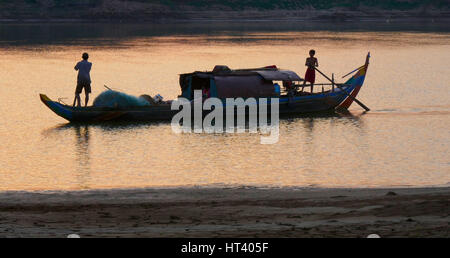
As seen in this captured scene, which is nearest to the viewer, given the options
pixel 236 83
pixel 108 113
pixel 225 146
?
pixel 225 146

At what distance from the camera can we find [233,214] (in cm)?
1366

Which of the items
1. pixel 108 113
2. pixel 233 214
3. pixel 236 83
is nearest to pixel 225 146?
pixel 236 83

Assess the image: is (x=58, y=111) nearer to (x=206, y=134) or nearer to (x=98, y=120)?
(x=98, y=120)

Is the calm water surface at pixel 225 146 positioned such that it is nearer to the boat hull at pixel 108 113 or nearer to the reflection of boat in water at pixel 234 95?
the boat hull at pixel 108 113

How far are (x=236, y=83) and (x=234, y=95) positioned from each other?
19.4 inches

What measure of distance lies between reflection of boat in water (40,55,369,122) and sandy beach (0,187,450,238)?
42.7 ft

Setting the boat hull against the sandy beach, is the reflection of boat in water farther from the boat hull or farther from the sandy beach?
the sandy beach

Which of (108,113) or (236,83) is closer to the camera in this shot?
(108,113)

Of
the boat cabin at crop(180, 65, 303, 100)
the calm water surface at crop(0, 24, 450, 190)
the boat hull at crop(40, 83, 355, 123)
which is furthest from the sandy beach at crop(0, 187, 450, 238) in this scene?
the boat cabin at crop(180, 65, 303, 100)

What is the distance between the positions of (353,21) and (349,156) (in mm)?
143630

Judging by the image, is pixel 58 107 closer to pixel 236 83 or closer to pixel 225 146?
pixel 236 83

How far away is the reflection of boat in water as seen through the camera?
2948 centimetres

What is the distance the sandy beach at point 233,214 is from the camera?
39.9ft

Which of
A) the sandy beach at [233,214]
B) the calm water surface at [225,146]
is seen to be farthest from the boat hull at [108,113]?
the sandy beach at [233,214]
